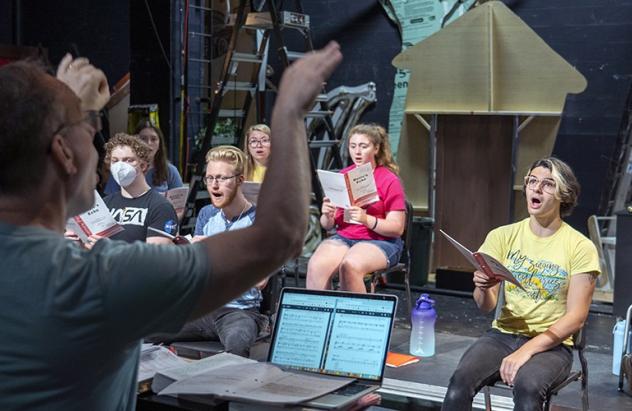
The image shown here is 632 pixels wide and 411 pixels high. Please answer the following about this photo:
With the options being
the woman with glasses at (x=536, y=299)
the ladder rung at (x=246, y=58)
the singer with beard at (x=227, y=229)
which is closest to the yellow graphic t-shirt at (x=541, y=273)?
the woman with glasses at (x=536, y=299)

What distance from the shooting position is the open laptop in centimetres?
231

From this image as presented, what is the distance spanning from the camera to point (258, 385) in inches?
77.0

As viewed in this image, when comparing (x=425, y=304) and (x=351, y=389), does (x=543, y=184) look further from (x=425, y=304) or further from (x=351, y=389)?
(x=351, y=389)

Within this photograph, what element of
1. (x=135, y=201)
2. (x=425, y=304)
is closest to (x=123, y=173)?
(x=135, y=201)

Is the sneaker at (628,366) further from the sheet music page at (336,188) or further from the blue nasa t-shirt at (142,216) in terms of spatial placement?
the blue nasa t-shirt at (142,216)

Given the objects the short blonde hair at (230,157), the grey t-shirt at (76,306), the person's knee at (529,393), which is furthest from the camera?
the short blonde hair at (230,157)

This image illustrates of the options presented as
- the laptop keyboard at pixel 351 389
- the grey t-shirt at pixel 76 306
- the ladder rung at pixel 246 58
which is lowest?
the laptop keyboard at pixel 351 389

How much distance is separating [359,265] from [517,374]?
183 centimetres

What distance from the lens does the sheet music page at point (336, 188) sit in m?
5.09

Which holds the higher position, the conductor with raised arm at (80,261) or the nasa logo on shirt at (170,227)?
the conductor with raised arm at (80,261)

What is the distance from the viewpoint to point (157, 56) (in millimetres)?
7543

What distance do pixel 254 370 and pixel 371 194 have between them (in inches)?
123

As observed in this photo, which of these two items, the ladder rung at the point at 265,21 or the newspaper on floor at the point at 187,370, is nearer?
the newspaper on floor at the point at 187,370

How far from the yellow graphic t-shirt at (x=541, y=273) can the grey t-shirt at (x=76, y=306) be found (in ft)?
8.53
